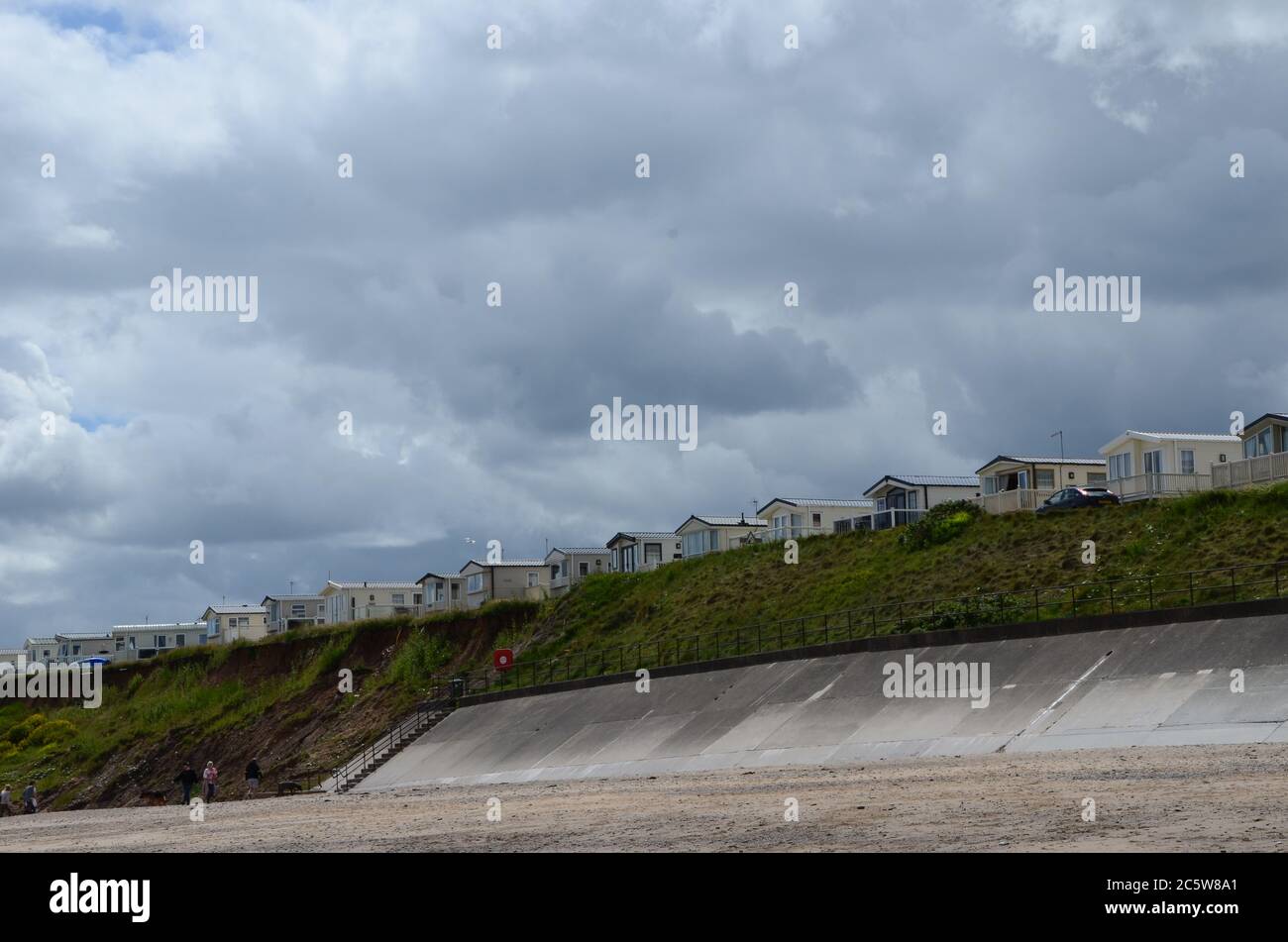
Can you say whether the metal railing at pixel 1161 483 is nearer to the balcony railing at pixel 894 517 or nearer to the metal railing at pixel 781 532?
the balcony railing at pixel 894 517

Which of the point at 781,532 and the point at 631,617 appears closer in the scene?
the point at 631,617

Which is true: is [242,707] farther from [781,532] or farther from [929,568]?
[929,568]

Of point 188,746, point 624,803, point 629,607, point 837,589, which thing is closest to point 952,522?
point 837,589

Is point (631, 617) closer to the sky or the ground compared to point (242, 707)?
closer to the sky

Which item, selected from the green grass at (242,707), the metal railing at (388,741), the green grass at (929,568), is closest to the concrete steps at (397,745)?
the metal railing at (388,741)

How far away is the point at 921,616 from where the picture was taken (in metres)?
46.6

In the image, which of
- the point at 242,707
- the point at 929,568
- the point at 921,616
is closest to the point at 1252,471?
the point at 929,568

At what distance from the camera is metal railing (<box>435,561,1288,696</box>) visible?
131ft

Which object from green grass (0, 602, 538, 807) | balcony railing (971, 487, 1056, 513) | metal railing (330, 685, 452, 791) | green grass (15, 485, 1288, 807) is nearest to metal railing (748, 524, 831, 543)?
green grass (15, 485, 1288, 807)

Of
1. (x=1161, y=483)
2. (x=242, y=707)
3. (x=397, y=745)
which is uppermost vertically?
(x=1161, y=483)

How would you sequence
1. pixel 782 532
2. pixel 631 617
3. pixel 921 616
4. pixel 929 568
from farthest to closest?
pixel 782 532 → pixel 631 617 → pixel 929 568 → pixel 921 616

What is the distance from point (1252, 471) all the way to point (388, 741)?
115 feet

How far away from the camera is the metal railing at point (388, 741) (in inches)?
2042

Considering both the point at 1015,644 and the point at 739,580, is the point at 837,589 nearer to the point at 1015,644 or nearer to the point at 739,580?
the point at 739,580
